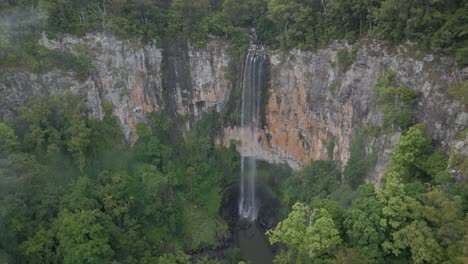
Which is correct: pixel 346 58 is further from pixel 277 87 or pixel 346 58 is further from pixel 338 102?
pixel 277 87

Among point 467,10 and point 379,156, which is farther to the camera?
point 379,156

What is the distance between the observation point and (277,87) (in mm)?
34000

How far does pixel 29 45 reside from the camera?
29.9 metres

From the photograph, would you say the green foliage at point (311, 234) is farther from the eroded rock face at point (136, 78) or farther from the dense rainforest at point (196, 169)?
the eroded rock face at point (136, 78)

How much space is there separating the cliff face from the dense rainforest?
2.69ft

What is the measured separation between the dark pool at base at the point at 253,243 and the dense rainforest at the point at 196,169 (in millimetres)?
996

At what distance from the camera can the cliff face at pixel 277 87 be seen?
23469mm

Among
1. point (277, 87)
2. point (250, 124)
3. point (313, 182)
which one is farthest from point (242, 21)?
point (313, 182)

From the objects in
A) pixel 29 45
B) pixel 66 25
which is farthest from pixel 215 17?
pixel 29 45

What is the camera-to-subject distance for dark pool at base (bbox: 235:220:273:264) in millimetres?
30469

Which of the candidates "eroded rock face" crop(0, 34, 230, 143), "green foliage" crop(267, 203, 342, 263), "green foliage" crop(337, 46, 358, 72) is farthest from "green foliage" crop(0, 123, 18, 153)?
"green foliage" crop(337, 46, 358, 72)

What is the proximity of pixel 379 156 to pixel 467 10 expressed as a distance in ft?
32.4

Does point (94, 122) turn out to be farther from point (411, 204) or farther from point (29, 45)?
point (411, 204)

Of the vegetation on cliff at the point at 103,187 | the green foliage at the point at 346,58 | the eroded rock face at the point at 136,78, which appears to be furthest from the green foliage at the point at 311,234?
the eroded rock face at the point at 136,78
